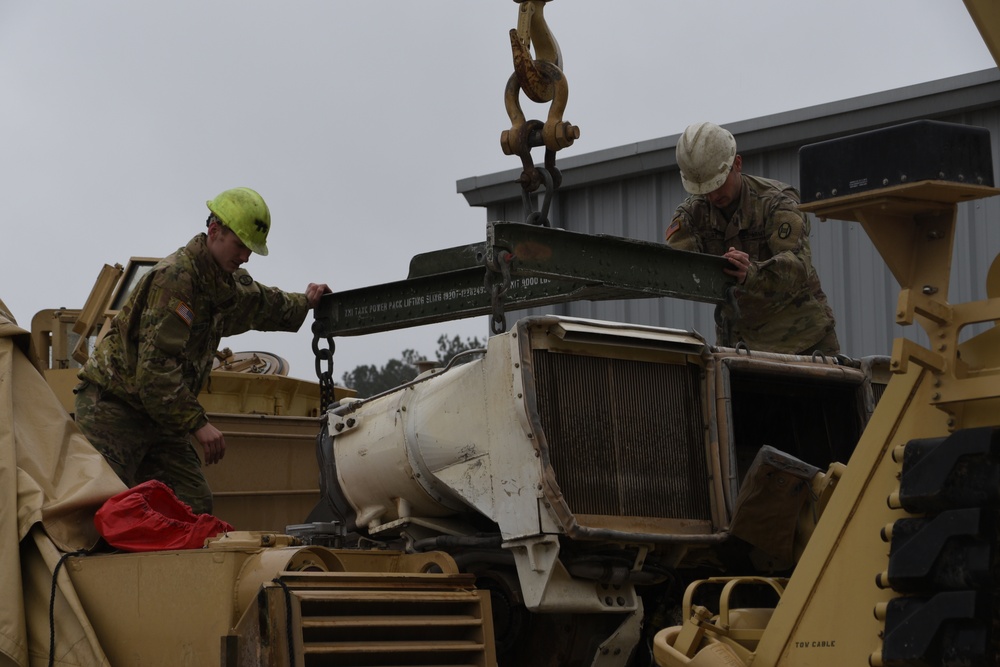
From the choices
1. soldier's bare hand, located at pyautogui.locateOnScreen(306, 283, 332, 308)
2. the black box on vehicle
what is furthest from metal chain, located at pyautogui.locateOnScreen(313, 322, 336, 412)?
the black box on vehicle

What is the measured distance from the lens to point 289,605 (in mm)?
4566

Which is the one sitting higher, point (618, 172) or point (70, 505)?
point (618, 172)

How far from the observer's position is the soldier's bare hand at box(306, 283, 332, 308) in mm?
7590

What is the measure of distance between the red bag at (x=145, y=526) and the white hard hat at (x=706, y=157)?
317 centimetres

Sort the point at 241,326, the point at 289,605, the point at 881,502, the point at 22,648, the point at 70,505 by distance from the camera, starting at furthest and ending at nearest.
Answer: the point at 241,326 < the point at 70,505 < the point at 22,648 < the point at 289,605 < the point at 881,502

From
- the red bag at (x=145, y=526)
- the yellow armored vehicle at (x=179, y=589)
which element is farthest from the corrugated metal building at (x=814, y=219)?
the red bag at (x=145, y=526)

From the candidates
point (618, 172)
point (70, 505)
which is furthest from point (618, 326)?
point (618, 172)

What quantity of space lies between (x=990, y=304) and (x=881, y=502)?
1.85 ft

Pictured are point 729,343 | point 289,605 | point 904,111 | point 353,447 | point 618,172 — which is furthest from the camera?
point 618,172

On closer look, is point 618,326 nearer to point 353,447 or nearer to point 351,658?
point 353,447

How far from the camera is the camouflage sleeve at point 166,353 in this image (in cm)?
681

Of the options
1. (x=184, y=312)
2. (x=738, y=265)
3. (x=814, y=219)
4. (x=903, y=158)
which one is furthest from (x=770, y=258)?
(x=814, y=219)

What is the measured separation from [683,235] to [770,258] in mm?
663

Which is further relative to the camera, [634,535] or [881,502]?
[634,535]
